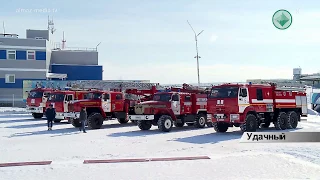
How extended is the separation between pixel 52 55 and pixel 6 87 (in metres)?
10.2

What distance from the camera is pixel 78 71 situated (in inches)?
2255

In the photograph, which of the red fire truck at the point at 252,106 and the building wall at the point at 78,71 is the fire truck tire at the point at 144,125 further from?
the building wall at the point at 78,71

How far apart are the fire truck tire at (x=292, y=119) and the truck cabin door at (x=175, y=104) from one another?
583 cm

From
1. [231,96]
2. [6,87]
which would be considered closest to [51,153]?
[231,96]

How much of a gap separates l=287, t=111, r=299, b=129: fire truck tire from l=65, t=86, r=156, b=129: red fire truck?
8315 mm

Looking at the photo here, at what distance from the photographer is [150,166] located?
11.3 metres

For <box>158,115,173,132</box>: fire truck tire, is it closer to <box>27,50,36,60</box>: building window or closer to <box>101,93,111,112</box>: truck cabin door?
<box>101,93,111,112</box>: truck cabin door

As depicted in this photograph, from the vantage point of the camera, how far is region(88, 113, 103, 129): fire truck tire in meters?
22.7

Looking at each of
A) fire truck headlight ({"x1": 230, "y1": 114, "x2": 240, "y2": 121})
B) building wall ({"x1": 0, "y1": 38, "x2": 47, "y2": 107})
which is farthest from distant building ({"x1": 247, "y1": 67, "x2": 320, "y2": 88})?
building wall ({"x1": 0, "y1": 38, "x2": 47, "y2": 107})

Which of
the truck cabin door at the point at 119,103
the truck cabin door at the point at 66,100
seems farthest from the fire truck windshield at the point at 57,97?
the truck cabin door at the point at 119,103

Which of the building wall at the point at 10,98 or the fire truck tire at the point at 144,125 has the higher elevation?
the building wall at the point at 10,98

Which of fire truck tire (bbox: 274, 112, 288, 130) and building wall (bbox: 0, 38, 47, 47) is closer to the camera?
fire truck tire (bbox: 274, 112, 288, 130)

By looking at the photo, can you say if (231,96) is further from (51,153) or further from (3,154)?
(3,154)

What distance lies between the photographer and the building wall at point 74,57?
57.0 meters
